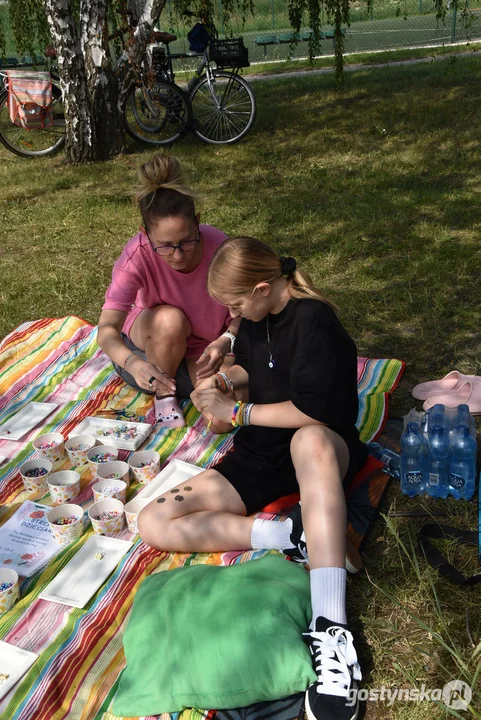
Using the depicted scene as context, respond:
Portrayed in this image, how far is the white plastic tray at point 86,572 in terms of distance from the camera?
92.8 inches

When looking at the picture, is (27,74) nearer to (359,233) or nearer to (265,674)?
(359,233)

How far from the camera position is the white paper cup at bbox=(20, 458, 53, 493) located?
9.44ft

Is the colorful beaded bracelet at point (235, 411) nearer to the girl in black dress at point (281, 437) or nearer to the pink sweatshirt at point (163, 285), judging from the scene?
the girl in black dress at point (281, 437)

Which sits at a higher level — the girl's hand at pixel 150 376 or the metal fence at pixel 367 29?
the metal fence at pixel 367 29

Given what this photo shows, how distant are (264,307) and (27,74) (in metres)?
6.00

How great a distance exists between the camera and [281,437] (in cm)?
249

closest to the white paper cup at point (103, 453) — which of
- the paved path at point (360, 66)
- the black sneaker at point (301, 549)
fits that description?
the black sneaker at point (301, 549)

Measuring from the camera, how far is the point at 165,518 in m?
2.47

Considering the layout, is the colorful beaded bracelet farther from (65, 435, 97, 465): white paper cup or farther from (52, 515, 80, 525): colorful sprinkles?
(65, 435, 97, 465): white paper cup

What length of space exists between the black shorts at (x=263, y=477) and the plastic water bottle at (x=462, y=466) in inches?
14.6

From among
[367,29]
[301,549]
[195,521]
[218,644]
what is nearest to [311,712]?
[218,644]

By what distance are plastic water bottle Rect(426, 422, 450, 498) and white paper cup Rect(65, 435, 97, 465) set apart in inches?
53.9

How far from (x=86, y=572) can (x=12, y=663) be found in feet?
1.33

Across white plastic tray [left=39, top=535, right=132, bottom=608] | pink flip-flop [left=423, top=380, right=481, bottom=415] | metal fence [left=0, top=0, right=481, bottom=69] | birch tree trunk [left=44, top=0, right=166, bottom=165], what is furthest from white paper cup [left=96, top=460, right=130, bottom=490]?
metal fence [left=0, top=0, right=481, bottom=69]
